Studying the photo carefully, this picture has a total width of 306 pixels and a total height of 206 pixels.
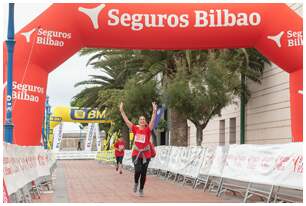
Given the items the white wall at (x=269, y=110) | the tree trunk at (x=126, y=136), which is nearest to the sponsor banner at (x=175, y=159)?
the white wall at (x=269, y=110)

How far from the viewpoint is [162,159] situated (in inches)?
795

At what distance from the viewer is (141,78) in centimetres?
2528

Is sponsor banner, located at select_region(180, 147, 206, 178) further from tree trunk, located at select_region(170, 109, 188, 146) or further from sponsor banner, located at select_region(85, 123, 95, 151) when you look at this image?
sponsor banner, located at select_region(85, 123, 95, 151)

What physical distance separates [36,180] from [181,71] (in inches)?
394

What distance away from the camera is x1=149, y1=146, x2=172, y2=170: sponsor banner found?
19250 millimetres

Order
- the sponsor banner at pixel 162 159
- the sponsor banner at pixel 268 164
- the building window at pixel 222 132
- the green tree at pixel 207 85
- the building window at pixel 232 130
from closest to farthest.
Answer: the sponsor banner at pixel 268 164 → the sponsor banner at pixel 162 159 → the green tree at pixel 207 85 → the building window at pixel 232 130 → the building window at pixel 222 132

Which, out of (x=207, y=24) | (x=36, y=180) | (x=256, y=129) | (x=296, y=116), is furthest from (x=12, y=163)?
(x=256, y=129)

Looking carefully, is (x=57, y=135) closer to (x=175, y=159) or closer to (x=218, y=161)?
(x=175, y=159)

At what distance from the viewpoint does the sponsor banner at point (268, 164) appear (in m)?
8.96

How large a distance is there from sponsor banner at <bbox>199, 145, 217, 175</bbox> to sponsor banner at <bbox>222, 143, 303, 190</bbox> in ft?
4.96

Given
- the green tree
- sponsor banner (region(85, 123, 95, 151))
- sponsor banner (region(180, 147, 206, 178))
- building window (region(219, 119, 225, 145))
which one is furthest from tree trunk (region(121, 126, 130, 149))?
sponsor banner (region(180, 147, 206, 178))

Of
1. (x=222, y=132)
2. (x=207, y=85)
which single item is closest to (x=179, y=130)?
(x=207, y=85)

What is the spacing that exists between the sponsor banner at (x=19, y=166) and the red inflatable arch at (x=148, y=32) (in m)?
1.16

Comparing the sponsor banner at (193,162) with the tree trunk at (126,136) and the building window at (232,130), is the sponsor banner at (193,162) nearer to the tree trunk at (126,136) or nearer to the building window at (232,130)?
the building window at (232,130)
